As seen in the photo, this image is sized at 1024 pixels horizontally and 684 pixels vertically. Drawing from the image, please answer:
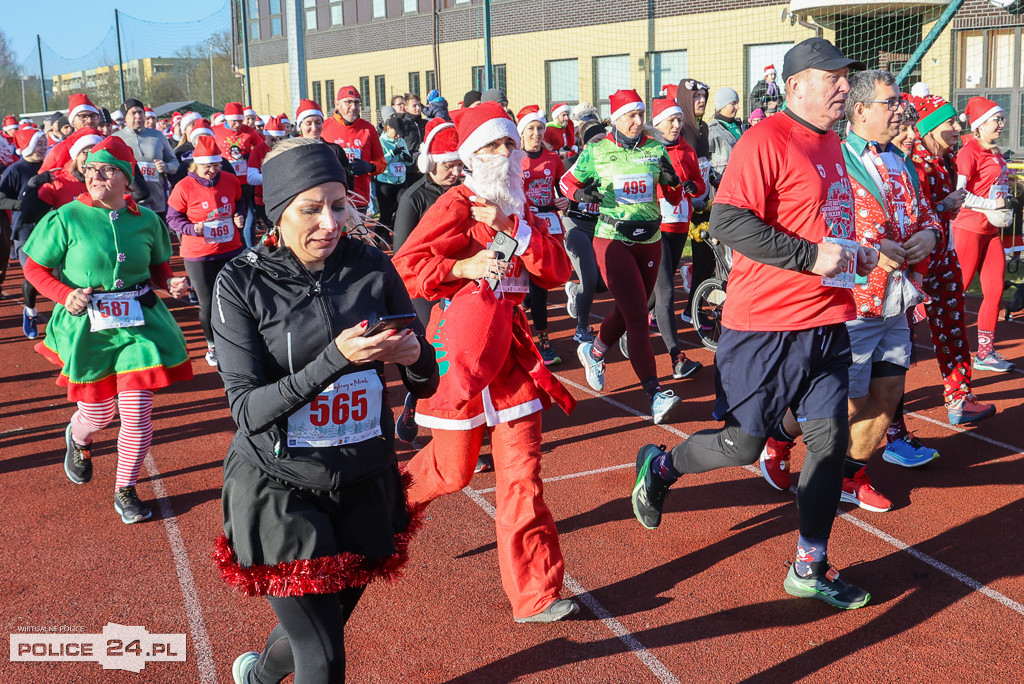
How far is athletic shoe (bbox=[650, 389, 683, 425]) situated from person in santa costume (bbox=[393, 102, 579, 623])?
2600mm

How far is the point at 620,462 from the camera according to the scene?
6.04m

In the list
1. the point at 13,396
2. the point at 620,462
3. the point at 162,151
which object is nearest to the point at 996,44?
the point at 162,151

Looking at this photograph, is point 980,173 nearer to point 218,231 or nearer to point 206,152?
point 218,231

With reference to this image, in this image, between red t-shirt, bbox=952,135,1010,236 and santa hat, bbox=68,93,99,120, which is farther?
santa hat, bbox=68,93,99,120

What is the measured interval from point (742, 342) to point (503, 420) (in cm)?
108

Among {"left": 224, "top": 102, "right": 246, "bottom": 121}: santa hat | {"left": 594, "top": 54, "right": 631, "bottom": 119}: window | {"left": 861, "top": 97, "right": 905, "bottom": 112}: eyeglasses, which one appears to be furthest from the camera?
{"left": 594, "top": 54, "right": 631, "bottom": 119}: window

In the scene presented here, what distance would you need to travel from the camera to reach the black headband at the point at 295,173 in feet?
8.66

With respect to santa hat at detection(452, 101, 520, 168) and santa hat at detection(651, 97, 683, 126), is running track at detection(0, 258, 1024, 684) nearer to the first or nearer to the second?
santa hat at detection(452, 101, 520, 168)

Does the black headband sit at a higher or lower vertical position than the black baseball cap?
lower

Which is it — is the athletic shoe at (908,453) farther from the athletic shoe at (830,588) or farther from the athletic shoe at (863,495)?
the athletic shoe at (830,588)

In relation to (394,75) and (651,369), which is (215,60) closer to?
(394,75)

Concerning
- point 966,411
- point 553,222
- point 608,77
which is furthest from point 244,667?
point 608,77

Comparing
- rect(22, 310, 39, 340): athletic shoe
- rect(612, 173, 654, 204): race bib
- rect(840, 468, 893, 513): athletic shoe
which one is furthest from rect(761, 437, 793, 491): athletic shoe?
rect(22, 310, 39, 340): athletic shoe

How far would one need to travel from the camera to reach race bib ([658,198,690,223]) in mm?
7943
